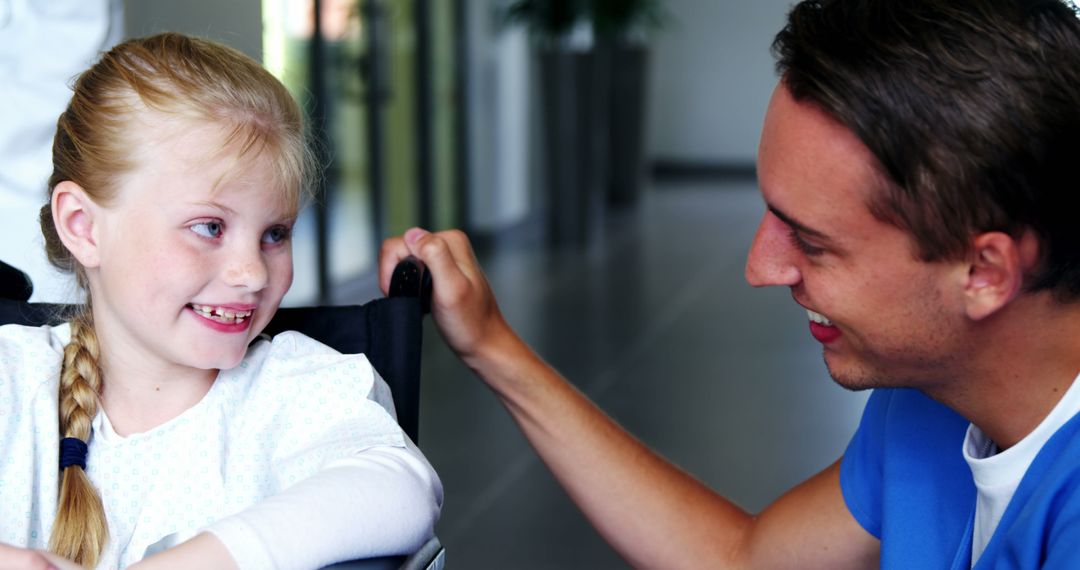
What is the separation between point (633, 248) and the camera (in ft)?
23.7

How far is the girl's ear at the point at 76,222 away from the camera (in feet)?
4.17

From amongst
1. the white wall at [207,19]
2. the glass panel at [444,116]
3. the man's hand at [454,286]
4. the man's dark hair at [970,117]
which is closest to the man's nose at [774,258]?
the man's dark hair at [970,117]

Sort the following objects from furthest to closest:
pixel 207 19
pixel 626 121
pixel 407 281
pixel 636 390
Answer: pixel 626 121 < pixel 636 390 < pixel 207 19 < pixel 407 281

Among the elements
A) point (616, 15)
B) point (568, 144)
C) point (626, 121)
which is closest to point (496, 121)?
point (568, 144)

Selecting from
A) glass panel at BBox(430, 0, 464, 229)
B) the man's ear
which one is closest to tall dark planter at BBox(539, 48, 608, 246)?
glass panel at BBox(430, 0, 464, 229)

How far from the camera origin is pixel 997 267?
3.52 feet

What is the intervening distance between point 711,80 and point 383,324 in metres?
10.4

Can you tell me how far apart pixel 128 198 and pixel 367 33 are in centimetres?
463

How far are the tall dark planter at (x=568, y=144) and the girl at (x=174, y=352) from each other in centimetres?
586

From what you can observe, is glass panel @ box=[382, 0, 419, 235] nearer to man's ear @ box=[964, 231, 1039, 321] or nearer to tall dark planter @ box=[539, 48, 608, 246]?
tall dark planter @ box=[539, 48, 608, 246]

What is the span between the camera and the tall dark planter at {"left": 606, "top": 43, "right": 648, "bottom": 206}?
9070 mm

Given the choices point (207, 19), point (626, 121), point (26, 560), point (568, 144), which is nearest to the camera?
point (26, 560)

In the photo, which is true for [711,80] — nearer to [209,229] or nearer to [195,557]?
[209,229]

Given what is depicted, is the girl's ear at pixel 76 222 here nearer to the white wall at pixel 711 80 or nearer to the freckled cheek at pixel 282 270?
the freckled cheek at pixel 282 270
